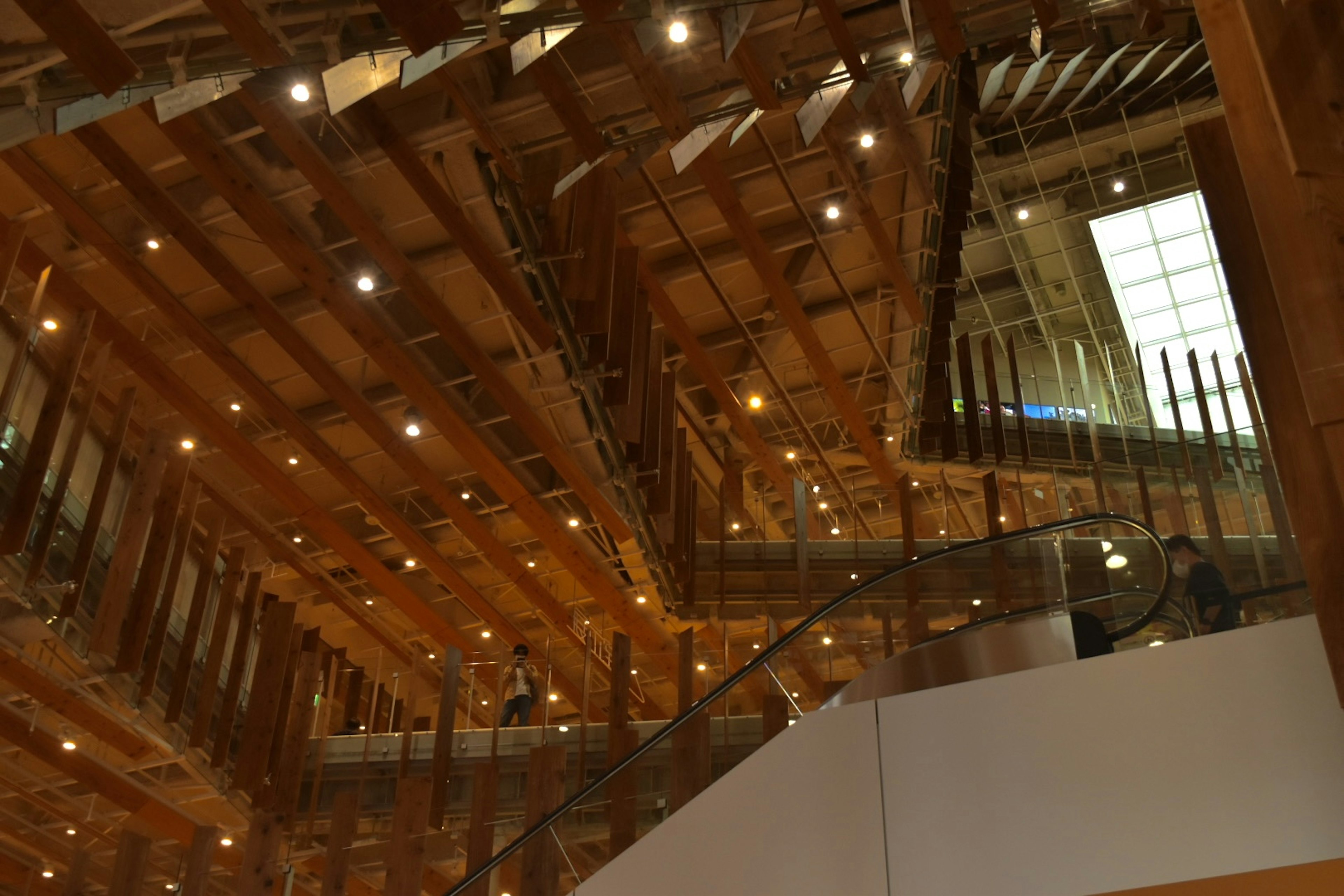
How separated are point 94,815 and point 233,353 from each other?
506 centimetres

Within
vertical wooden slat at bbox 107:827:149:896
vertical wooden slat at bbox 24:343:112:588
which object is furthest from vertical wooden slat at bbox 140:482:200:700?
vertical wooden slat at bbox 107:827:149:896

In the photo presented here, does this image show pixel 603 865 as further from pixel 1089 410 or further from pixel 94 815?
pixel 94 815

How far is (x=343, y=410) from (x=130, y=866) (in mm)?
4793

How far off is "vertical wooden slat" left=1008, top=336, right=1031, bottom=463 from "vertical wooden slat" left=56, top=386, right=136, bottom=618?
7820 millimetres

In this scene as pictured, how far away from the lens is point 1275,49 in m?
3.46

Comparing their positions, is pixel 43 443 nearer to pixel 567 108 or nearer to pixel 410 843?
pixel 410 843

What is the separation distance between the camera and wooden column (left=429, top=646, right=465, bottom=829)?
9.93 m

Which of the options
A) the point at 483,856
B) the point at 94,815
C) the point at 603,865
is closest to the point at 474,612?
the point at 94,815

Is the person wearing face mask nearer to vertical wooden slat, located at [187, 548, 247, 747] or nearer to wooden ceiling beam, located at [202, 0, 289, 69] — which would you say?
wooden ceiling beam, located at [202, 0, 289, 69]

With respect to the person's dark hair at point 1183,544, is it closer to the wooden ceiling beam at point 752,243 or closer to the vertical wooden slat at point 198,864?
the wooden ceiling beam at point 752,243

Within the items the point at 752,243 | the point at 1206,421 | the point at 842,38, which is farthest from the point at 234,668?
the point at 1206,421

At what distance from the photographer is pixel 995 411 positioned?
12344mm

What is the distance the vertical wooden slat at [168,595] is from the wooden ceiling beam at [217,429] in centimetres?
58

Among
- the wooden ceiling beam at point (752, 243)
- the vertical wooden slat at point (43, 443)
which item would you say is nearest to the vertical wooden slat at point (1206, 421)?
the wooden ceiling beam at point (752, 243)
